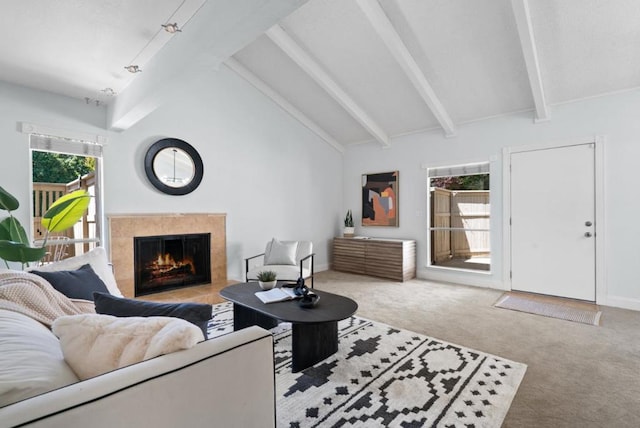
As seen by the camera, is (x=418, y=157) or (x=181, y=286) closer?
(x=181, y=286)

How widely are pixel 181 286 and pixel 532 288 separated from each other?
4.82 meters

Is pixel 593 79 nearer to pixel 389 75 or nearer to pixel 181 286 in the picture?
pixel 389 75

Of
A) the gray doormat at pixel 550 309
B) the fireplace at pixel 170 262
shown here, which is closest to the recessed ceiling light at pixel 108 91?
the fireplace at pixel 170 262

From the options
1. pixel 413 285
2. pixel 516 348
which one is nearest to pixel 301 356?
pixel 516 348

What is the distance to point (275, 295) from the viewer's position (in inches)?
101

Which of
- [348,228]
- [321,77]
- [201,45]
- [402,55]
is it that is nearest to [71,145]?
[201,45]

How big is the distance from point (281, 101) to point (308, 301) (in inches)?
152

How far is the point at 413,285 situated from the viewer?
184 inches

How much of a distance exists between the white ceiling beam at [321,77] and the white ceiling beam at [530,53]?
2262 millimetres

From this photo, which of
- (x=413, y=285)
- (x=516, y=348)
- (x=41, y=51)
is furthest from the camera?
(x=413, y=285)

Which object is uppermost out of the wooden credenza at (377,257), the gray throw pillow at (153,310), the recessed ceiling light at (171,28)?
the recessed ceiling light at (171,28)

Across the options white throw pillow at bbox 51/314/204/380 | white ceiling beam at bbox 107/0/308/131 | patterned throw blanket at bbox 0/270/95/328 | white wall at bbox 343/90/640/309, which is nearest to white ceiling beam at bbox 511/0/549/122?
white wall at bbox 343/90/640/309

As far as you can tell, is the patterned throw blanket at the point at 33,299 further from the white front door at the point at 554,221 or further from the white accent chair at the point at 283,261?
the white front door at the point at 554,221

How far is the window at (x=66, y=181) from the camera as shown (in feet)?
10.3
